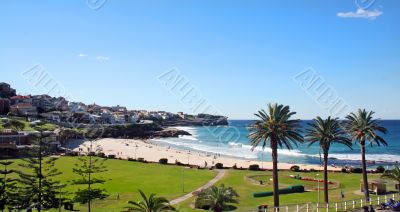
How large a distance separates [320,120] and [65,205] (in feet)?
87.6

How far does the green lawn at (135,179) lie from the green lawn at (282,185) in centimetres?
450

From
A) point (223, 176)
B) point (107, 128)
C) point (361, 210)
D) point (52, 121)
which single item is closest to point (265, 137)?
point (361, 210)

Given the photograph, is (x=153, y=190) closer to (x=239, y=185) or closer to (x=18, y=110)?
(x=239, y=185)

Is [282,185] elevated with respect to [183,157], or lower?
lower

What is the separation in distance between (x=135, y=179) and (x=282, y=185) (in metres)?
21.5

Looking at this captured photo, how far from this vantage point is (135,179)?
59406mm

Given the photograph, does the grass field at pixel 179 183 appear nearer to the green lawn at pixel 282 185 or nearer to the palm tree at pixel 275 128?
the green lawn at pixel 282 185

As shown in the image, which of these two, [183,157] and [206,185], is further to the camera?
[183,157]

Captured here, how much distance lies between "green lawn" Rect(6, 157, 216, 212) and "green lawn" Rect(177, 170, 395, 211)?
450 cm

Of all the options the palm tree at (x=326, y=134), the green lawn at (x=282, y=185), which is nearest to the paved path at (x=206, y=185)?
the green lawn at (x=282, y=185)

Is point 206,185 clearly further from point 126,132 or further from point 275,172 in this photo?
point 126,132

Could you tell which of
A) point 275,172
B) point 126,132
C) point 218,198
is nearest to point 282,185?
point 275,172

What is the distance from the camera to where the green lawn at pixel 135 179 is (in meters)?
44.9

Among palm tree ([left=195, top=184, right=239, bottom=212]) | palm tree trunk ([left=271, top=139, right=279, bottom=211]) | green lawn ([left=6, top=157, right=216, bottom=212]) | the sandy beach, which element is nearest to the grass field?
green lawn ([left=6, top=157, right=216, bottom=212])
